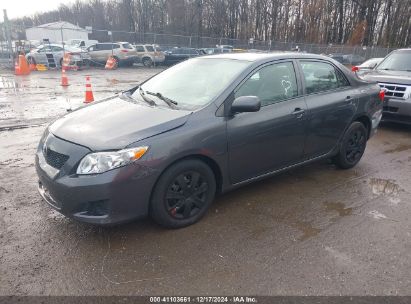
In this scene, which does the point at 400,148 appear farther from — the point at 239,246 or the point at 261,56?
the point at 239,246

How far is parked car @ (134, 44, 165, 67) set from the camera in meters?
26.7

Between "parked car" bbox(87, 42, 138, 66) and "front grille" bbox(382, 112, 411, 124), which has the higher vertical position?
"parked car" bbox(87, 42, 138, 66)

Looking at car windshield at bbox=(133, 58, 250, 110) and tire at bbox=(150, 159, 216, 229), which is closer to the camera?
tire at bbox=(150, 159, 216, 229)

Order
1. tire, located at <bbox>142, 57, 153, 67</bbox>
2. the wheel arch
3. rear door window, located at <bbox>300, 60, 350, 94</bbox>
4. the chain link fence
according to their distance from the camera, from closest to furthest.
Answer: rear door window, located at <bbox>300, 60, 350, 94</bbox> → the wheel arch → the chain link fence → tire, located at <bbox>142, 57, 153, 67</bbox>

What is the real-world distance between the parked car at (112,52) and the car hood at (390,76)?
813 inches

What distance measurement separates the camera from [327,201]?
421cm

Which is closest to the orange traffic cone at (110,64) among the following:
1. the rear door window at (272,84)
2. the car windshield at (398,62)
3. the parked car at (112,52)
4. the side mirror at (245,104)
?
the parked car at (112,52)

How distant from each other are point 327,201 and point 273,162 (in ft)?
2.66

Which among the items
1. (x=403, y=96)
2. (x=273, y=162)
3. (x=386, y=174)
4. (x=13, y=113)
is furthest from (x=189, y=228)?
(x=13, y=113)

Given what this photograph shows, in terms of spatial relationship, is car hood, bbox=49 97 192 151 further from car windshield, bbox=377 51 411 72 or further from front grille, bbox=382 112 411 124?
car windshield, bbox=377 51 411 72

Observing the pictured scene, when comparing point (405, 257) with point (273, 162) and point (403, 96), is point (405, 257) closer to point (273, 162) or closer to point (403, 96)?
point (273, 162)

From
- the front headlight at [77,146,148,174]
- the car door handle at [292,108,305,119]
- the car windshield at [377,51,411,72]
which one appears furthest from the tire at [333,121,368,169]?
the car windshield at [377,51,411,72]

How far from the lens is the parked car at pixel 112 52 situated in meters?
25.7

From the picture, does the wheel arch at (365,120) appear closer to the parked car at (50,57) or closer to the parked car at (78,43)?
the parked car at (50,57)
